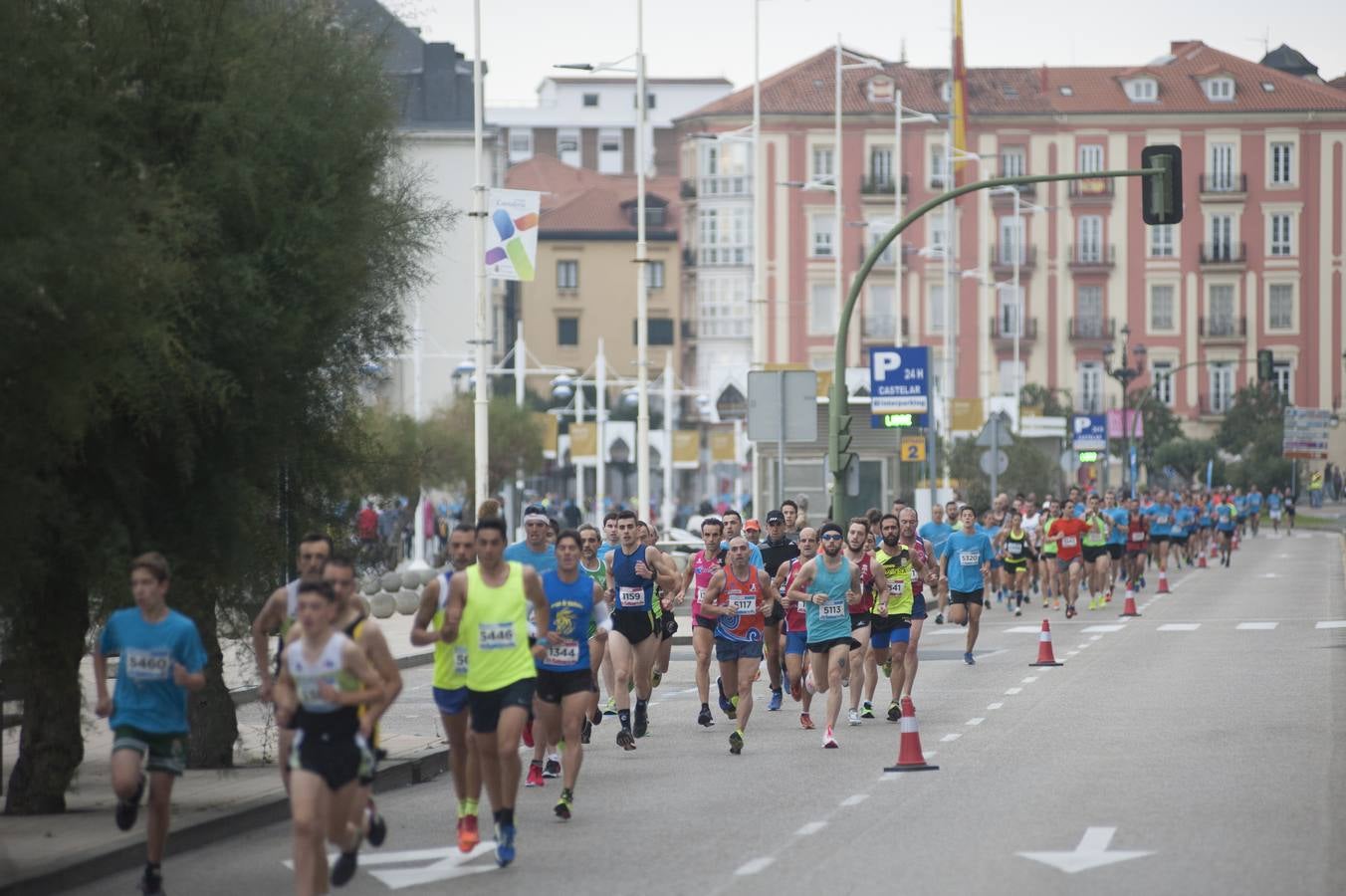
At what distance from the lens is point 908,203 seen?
10306 cm

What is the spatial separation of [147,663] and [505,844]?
6.68 ft

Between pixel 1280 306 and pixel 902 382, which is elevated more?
pixel 1280 306

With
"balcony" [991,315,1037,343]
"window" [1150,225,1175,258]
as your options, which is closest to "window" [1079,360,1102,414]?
"balcony" [991,315,1037,343]

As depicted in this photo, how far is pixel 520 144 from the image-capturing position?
13450cm

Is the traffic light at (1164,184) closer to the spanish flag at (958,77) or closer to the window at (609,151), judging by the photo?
the spanish flag at (958,77)

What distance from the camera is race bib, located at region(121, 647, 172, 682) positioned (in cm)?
1109

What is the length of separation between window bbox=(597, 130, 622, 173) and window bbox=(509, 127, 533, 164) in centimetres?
417

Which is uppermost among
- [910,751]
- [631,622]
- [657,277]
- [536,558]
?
[657,277]

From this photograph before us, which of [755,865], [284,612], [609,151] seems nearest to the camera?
[755,865]

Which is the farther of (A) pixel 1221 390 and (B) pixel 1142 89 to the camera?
(A) pixel 1221 390

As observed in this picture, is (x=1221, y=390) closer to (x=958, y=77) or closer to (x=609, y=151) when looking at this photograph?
(x=958, y=77)

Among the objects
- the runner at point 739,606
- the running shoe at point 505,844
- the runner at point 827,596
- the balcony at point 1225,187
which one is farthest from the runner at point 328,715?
the balcony at point 1225,187

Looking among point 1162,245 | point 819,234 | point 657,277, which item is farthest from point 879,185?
point 657,277

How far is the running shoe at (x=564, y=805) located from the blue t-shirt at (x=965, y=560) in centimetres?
1351
